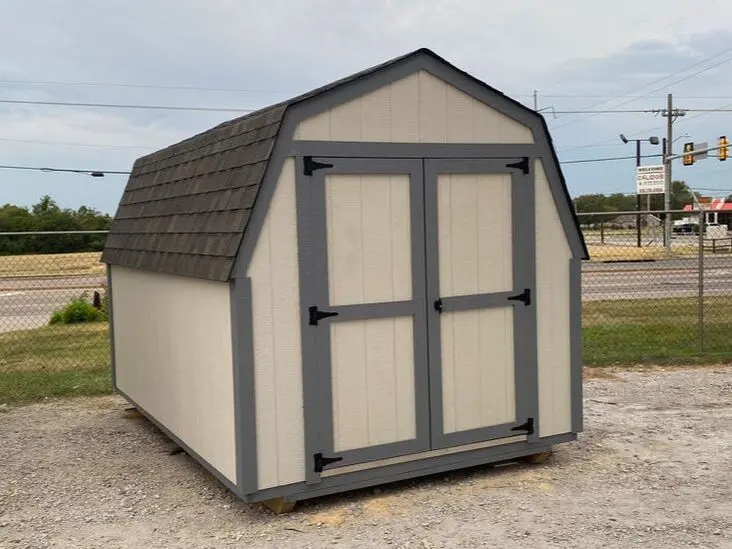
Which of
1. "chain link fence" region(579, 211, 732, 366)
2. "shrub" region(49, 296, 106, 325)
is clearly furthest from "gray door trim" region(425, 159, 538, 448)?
"shrub" region(49, 296, 106, 325)

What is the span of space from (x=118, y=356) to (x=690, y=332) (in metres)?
7.22

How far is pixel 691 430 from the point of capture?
19.6 feet

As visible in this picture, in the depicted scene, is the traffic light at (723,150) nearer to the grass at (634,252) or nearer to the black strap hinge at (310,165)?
the grass at (634,252)

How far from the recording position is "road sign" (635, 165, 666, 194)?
153ft

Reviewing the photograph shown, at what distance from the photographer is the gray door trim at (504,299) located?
4.69 metres

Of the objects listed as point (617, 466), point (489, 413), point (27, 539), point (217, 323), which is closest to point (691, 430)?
point (617, 466)

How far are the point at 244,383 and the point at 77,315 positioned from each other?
9315 millimetres

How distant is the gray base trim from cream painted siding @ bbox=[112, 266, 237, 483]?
334mm

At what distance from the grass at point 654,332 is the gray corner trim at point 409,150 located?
441 centimetres

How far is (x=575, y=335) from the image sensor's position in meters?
5.20

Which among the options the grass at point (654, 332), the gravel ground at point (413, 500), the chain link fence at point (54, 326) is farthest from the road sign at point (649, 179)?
the gravel ground at point (413, 500)

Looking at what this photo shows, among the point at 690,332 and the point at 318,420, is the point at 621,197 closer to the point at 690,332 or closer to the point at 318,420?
the point at 690,332

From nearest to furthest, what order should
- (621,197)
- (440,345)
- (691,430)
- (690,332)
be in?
(440,345) → (691,430) → (690,332) → (621,197)

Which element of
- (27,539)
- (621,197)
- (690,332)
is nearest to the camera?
(27,539)
